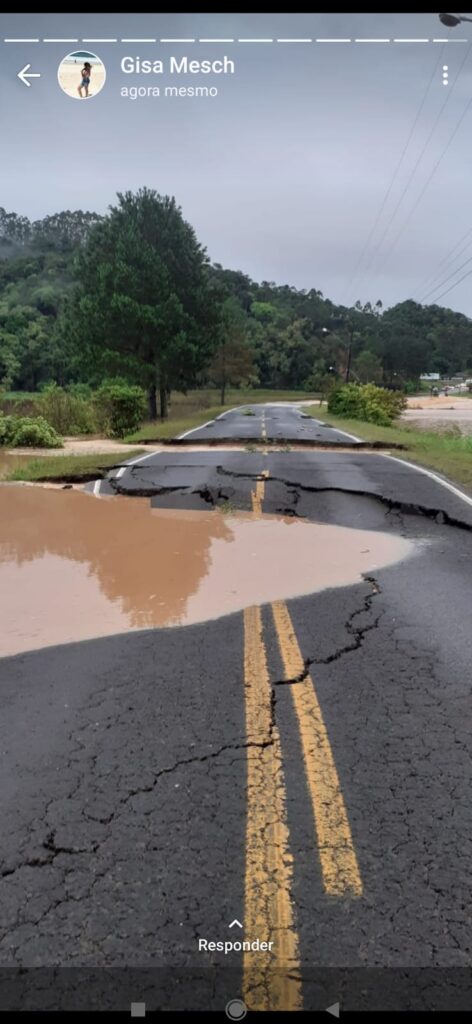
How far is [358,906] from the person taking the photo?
2.04 metres

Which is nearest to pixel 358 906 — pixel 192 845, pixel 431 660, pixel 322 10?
pixel 192 845

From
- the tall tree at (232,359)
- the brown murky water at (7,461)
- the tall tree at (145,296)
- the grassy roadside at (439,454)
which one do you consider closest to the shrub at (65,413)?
the brown murky water at (7,461)

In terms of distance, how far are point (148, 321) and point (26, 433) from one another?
1322 centimetres

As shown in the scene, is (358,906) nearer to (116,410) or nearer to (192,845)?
(192,845)

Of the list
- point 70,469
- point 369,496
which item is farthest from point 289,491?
point 70,469

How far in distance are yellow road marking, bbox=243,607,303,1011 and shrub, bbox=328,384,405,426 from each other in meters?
26.4

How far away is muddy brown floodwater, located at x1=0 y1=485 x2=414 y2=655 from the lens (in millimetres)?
5066

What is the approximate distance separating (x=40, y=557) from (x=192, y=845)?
17.1 ft

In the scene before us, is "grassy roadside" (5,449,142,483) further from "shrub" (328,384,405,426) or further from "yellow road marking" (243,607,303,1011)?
"shrub" (328,384,405,426)

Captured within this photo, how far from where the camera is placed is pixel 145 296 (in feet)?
104

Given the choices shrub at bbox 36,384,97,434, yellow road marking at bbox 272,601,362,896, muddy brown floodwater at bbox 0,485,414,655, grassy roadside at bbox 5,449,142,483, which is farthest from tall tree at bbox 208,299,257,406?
yellow road marking at bbox 272,601,362,896

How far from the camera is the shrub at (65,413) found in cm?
2355

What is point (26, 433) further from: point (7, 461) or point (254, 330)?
point (254, 330)

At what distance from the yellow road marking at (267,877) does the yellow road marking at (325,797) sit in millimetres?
124
